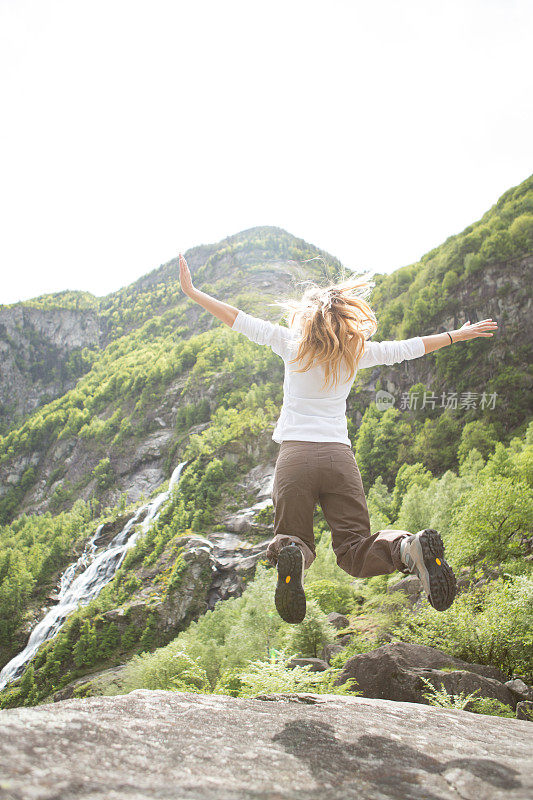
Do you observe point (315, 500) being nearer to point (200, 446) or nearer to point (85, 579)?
point (85, 579)

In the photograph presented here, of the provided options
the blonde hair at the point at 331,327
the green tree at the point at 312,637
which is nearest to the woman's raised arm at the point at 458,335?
the blonde hair at the point at 331,327

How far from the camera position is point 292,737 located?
7.64 ft

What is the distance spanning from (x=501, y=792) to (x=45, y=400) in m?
168

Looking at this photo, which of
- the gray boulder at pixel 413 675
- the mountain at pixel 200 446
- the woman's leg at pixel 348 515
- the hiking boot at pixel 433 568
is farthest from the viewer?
the mountain at pixel 200 446

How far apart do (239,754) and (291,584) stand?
1.35 meters

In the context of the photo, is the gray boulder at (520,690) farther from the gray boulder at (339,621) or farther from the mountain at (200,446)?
the gray boulder at (339,621)

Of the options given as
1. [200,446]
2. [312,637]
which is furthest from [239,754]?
[200,446]

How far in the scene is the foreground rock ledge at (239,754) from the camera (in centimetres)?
158

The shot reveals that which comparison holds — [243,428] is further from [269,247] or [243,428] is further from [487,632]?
[269,247]

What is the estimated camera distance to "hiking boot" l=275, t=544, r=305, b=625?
3.29m

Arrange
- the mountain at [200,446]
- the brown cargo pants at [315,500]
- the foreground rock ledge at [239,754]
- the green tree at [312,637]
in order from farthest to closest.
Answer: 1. the mountain at [200,446]
2. the green tree at [312,637]
3. the brown cargo pants at [315,500]
4. the foreground rock ledge at [239,754]

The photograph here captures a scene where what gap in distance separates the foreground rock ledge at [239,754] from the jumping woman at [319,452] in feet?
3.03

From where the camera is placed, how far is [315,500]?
3.72m

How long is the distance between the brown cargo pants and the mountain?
901 centimetres
